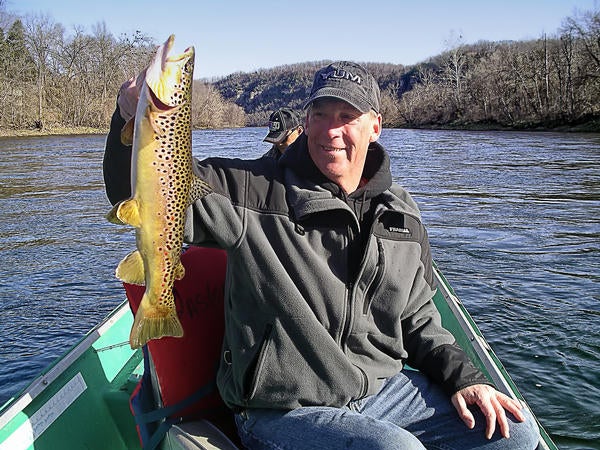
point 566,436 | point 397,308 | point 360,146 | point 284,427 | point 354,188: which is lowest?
point 566,436

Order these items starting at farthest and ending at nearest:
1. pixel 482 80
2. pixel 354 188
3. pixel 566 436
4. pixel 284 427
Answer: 1. pixel 482 80
2. pixel 566 436
3. pixel 354 188
4. pixel 284 427

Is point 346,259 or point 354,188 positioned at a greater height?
point 354,188

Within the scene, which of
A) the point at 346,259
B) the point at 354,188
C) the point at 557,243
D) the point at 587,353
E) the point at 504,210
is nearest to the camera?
the point at 346,259

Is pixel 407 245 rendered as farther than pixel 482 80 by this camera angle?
No

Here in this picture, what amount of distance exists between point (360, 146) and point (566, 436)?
3601 mm

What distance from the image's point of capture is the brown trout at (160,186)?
2221 millimetres

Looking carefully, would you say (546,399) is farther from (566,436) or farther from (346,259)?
(346,259)

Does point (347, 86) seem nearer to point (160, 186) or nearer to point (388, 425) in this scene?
point (160, 186)

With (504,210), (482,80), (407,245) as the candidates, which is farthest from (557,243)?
(482,80)

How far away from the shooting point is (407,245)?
3.10 m

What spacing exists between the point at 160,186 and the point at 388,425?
1.28m

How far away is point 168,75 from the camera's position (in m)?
2.20

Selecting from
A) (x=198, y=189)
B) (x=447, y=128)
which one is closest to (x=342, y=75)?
(x=198, y=189)

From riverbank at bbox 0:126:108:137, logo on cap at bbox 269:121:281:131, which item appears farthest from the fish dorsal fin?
riverbank at bbox 0:126:108:137
